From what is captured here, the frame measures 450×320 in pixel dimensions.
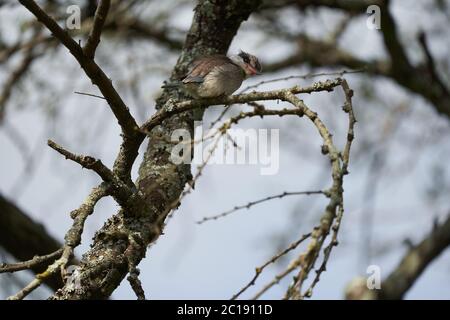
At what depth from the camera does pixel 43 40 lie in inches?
198

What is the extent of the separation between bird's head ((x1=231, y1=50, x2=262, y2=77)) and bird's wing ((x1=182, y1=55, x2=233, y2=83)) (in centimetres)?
15

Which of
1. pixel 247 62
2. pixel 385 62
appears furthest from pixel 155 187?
pixel 385 62

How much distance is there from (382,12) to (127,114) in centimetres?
301

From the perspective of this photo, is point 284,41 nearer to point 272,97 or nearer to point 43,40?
point 43,40

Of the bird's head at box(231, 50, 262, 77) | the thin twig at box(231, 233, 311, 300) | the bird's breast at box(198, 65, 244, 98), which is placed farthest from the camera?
the bird's head at box(231, 50, 262, 77)

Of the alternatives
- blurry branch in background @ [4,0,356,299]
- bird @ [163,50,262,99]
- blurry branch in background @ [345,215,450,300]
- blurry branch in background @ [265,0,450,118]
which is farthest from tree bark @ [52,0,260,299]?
blurry branch in background @ [345,215,450,300]

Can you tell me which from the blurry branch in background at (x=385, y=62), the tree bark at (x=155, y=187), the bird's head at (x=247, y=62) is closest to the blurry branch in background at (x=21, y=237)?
the tree bark at (x=155, y=187)

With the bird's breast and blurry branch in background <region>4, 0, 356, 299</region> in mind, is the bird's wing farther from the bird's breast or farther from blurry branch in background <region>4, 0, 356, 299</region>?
blurry branch in background <region>4, 0, 356, 299</region>

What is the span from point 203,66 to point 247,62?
1.35 feet

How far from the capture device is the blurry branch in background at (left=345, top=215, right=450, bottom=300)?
4812mm

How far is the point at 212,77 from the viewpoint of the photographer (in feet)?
10.1

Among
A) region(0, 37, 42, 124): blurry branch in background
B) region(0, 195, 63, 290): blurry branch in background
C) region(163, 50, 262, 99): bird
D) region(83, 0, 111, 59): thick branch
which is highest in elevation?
region(0, 37, 42, 124): blurry branch in background
